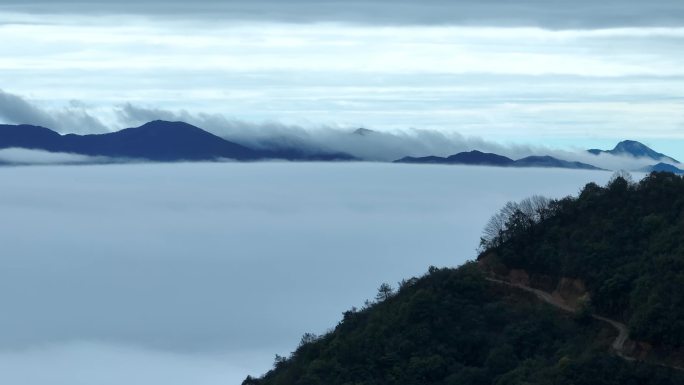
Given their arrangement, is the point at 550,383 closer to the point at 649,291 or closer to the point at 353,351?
the point at 649,291

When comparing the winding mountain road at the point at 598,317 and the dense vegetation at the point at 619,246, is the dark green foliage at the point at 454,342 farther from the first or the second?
the dense vegetation at the point at 619,246

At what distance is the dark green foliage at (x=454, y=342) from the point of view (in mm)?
39438

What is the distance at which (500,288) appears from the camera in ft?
148

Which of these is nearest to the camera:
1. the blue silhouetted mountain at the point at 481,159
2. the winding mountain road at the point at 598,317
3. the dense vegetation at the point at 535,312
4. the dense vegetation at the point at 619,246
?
the dense vegetation at the point at 535,312

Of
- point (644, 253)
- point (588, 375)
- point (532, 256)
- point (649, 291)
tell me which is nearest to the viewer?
point (588, 375)

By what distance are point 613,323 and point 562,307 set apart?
273 centimetres

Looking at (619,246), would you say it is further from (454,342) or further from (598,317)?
(454,342)

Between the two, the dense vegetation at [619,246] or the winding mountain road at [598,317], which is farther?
the winding mountain road at [598,317]

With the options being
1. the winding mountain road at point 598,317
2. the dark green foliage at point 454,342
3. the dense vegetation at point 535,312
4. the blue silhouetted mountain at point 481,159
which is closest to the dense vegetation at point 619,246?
the dense vegetation at point 535,312

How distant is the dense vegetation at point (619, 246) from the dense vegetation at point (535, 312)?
4cm

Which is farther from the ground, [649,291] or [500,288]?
[500,288]

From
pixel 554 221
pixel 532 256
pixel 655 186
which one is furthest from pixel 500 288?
Result: pixel 655 186

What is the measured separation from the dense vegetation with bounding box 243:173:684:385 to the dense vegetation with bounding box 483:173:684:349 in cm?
4

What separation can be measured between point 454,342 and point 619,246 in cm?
722
